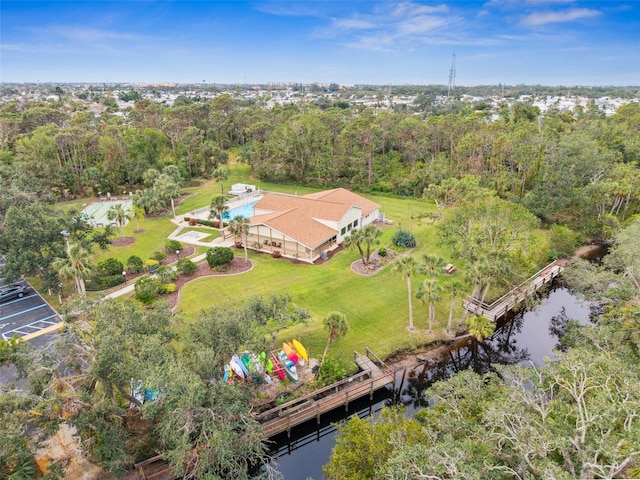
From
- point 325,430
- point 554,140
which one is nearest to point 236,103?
point 554,140

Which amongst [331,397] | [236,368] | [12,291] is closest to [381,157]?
[331,397]

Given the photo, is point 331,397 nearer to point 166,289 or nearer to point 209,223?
point 166,289

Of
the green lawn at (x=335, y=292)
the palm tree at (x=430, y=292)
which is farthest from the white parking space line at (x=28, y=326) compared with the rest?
the palm tree at (x=430, y=292)

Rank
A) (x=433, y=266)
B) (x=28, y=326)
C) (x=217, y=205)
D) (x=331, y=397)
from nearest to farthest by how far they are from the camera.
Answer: (x=331, y=397) < (x=433, y=266) < (x=28, y=326) < (x=217, y=205)

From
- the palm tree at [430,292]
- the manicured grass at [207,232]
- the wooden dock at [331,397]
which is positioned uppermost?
the palm tree at [430,292]

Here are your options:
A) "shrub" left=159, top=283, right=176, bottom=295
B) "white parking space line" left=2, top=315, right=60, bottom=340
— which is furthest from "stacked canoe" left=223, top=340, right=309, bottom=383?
"white parking space line" left=2, top=315, right=60, bottom=340

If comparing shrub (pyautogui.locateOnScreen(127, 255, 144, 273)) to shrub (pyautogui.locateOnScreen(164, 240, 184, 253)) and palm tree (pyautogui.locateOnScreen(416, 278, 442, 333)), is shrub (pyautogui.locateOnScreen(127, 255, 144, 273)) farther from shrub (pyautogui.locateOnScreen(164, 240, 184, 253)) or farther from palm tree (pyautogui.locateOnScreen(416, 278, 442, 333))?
palm tree (pyautogui.locateOnScreen(416, 278, 442, 333))

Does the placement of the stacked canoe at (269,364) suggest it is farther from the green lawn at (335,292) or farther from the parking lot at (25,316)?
the parking lot at (25,316)

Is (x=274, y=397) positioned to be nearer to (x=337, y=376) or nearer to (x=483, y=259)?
(x=337, y=376)
